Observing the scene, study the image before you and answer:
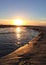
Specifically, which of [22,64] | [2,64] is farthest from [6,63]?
[22,64]

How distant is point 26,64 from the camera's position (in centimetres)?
1208

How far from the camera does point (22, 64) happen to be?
482 inches

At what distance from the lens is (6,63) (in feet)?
42.0

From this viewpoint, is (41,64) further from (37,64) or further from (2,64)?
(2,64)

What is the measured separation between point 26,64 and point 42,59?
7.68ft

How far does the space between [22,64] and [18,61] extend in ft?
3.37

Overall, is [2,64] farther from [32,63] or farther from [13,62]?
[32,63]

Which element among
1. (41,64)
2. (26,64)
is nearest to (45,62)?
(41,64)

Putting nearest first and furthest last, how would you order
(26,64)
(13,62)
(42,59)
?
1. (26,64)
2. (13,62)
3. (42,59)

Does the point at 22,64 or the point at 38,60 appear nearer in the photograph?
the point at 22,64

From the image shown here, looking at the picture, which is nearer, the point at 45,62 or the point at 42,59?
the point at 45,62

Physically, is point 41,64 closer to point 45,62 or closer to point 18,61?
point 45,62

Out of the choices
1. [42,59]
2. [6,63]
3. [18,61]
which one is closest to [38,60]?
[42,59]

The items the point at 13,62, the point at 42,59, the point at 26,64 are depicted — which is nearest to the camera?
the point at 26,64
